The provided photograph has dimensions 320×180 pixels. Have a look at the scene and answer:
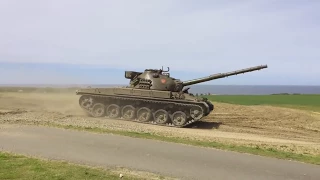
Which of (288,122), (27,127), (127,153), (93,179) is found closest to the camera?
(93,179)

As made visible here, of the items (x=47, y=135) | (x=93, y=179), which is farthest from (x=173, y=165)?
(x=47, y=135)

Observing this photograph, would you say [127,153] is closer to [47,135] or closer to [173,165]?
[173,165]

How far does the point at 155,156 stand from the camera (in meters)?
11.1

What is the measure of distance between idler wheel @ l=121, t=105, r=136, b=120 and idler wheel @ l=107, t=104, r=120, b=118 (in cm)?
31

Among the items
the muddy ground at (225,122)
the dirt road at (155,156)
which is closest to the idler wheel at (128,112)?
the muddy ground at (225,122)

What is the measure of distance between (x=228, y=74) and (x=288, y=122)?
514cm

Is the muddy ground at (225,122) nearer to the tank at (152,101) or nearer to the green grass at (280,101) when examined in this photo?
the tank at (152,101)

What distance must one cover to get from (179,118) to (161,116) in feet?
3.53

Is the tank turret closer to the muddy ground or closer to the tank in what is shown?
the tank

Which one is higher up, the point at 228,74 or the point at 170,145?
the point at 228,74

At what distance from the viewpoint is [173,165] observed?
33.3 ft

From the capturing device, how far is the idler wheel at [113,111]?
23641mm

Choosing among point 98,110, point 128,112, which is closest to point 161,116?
point 128,112

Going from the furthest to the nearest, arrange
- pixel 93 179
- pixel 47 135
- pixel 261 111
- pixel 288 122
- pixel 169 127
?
pixel 261 111 < pixel 288 122 < pixel 169 127 < pixel 47 135 < pixel 93 179
